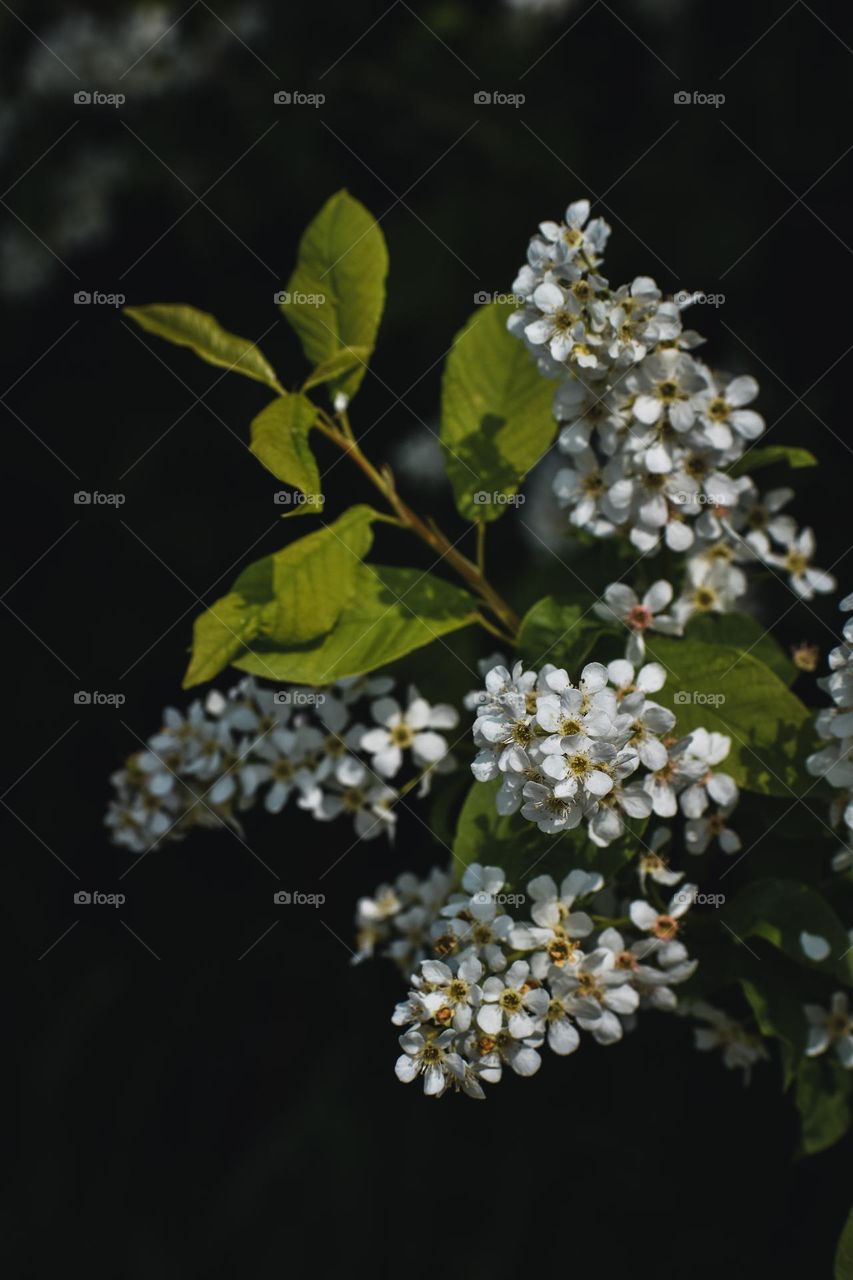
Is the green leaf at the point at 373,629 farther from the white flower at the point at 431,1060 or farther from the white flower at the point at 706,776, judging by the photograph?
the white flower at the point at 431,1060

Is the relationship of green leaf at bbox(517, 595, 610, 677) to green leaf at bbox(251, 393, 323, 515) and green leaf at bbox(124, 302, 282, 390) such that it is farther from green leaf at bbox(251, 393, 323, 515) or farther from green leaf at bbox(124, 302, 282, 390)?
green leaf at bbox(124, 302, 282, 390)

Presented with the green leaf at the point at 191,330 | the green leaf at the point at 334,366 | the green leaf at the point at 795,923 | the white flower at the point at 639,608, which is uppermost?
the white flower at the point at 639,608

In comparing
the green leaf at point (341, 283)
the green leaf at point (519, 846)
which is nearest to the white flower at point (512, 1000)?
the green leaf at point (519, 846)

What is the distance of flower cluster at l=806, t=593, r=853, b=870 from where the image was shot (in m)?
1.82

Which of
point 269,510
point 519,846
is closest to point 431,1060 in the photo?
point 519,846

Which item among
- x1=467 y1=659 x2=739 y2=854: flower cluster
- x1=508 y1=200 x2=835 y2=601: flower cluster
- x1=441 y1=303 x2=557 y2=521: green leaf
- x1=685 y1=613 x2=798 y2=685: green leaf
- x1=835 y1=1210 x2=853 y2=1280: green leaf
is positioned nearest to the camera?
x1=467 y1=659 x2=739 y2=854: flower cluster

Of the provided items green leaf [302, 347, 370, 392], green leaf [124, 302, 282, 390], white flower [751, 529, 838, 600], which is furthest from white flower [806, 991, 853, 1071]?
green leaf [124, 302, 282, 390]

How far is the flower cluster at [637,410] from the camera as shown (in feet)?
6.47

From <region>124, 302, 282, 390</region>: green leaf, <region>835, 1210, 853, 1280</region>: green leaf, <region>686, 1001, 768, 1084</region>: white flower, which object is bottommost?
<region>835, 1210, 853, 1280</region>: green leaf

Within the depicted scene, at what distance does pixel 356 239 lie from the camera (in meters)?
2.27

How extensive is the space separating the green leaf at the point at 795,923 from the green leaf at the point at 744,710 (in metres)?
0.17

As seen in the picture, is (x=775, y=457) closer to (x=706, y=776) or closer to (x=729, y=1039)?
(x=706, y=776)

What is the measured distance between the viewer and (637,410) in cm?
201

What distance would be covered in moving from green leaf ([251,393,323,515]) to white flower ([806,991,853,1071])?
4.17 feet
